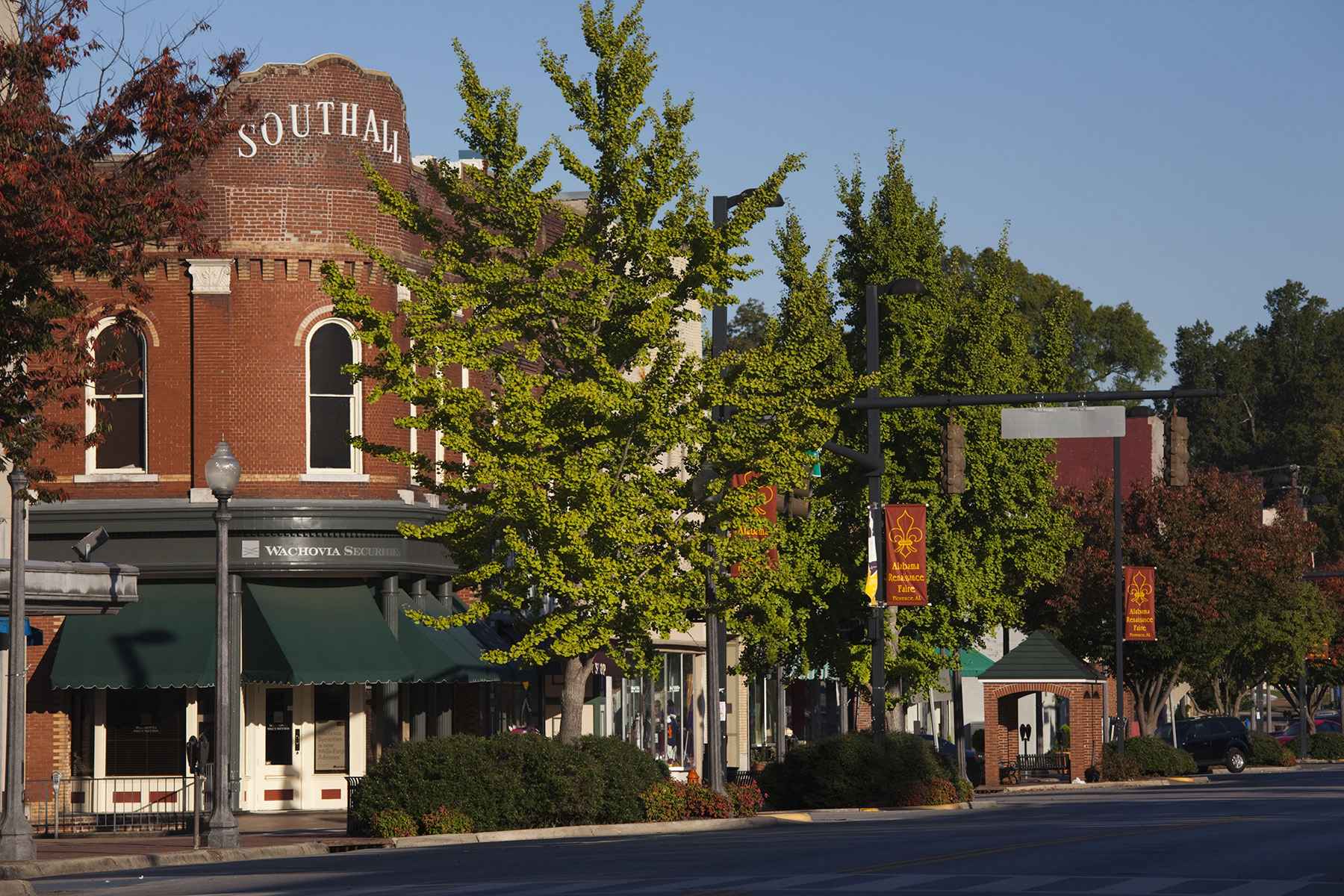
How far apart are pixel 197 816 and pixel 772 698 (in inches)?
1612

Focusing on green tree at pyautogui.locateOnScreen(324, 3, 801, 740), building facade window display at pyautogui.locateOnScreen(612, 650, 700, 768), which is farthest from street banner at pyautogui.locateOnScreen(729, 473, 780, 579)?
building facade window display at pyautogui.locateOnScreen(612, 650, 700, 768)

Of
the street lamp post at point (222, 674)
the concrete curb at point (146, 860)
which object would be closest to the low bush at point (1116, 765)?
the concrete curb at point (146, 860)

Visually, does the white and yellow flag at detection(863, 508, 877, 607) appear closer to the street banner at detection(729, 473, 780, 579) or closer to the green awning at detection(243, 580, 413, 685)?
the street banner at detection(729, 473, 780, 579)

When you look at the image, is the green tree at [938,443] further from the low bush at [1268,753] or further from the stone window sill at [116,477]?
the low bush at [1268,753]

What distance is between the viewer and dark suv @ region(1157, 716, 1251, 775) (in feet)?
202

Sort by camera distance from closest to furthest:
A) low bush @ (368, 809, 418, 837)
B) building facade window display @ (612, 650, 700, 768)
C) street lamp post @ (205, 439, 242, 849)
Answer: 1. street lamp post @ (205, 439, 242, 849)
2. low bush @ (368, 809, 418, 837)
3. building facade window display @ (612, 650, 700, 768)

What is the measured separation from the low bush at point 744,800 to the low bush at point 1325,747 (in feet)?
A: 158

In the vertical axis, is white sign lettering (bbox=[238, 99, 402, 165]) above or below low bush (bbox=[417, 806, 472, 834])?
above

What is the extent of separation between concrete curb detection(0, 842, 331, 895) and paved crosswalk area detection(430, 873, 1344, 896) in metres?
7.56

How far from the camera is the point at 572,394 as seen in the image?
1136 inches

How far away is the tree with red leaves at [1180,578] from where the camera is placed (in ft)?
193

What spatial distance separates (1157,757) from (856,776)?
21.6 metres

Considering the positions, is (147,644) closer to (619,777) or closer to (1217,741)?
(619,777)

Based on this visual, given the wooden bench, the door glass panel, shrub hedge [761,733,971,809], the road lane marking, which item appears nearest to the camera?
the road lane marking
